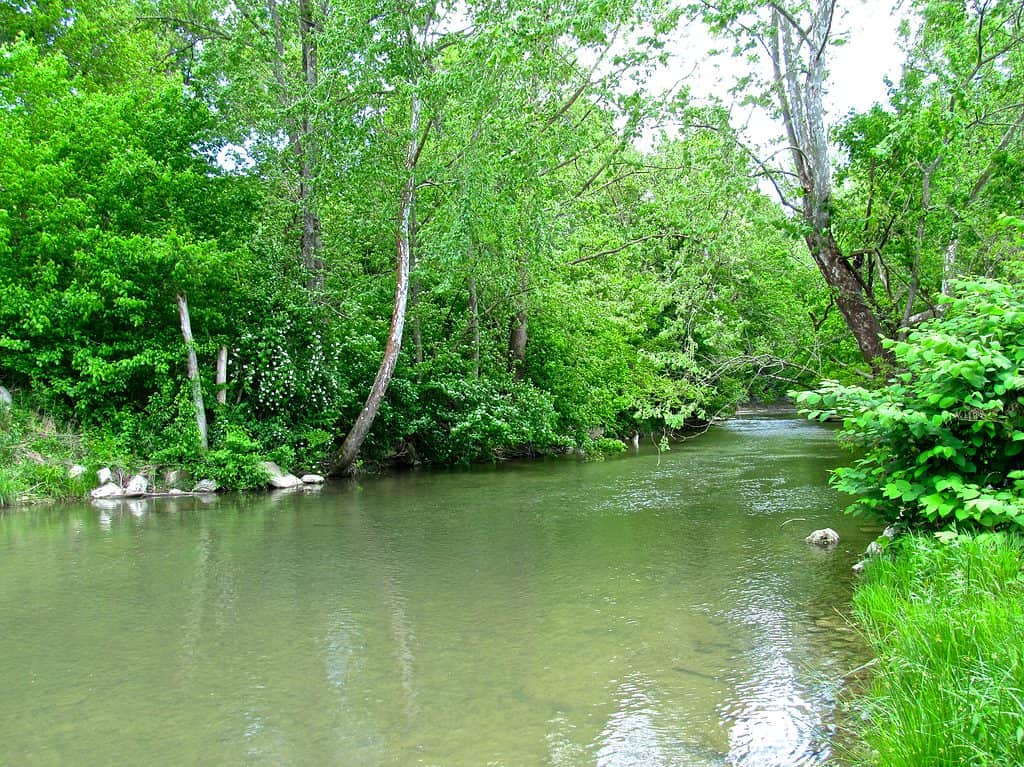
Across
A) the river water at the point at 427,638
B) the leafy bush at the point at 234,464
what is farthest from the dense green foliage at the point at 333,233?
the river water at the point at 427,638

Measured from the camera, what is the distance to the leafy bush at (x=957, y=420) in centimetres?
469

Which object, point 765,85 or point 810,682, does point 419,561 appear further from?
point 765,85

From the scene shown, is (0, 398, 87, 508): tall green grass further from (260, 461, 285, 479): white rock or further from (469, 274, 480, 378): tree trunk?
(469, 274, 480, 378): tree trunk

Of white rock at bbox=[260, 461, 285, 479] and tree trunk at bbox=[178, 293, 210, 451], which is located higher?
tree trunk at bbox=[178, 293, 210, 451]

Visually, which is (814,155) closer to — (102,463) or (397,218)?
(397,218)

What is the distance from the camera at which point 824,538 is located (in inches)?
329

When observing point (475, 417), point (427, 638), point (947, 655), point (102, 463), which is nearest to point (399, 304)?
point (475, 417)

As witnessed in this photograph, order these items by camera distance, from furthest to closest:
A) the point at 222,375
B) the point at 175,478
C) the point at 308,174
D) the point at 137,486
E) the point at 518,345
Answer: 1. the point at 518,345
2. the point at 308,174
3. the point at 222,375
4. the point at 175,478
5. the point at 137,486

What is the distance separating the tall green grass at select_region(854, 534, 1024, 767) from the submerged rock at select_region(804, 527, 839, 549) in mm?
2895

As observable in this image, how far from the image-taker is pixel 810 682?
14.8 feet

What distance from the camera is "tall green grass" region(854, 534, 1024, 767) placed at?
2637 millimetres

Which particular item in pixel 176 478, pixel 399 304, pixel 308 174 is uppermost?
pixel 308 174

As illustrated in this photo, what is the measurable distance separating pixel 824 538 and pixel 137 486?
11.4 m

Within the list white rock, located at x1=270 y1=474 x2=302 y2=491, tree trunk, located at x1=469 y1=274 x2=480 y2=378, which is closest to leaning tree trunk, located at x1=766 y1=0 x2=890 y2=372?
tree trunk, located at x1=469 y1=274 x2=480 y2=378
